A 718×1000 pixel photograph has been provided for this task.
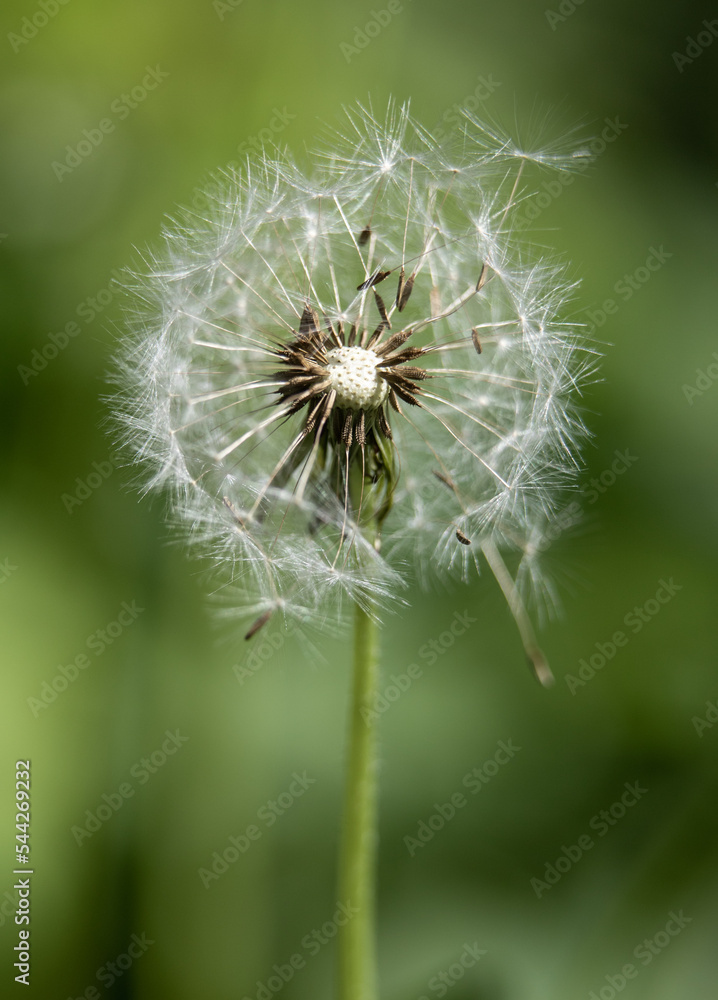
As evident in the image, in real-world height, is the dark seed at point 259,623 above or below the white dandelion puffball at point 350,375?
below

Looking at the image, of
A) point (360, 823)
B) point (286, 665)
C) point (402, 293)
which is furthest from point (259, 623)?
point (286, 665)

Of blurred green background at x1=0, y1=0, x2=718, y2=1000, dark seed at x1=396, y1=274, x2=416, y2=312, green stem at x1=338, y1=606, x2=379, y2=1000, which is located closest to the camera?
green stem at x1=338, y1=606, x2=379, y2=1000

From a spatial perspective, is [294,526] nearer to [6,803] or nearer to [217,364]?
[217,364]

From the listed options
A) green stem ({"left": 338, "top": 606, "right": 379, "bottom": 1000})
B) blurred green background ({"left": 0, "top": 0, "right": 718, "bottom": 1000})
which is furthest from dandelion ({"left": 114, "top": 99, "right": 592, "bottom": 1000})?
blurred green background ({"left": 0, "top": 0, "right": 718, "bottom": 1000})

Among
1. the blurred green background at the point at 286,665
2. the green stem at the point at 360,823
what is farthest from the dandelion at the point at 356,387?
the blurred green background at the point at 286,665

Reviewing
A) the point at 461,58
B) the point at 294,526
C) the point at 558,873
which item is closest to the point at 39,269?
the point at 294,526

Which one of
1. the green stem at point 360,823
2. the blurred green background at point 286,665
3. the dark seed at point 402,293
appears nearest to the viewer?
the green stem at point 360,823

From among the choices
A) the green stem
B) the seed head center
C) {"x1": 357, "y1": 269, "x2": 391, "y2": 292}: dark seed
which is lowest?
the green stem

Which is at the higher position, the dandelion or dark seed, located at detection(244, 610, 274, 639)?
the dandelion

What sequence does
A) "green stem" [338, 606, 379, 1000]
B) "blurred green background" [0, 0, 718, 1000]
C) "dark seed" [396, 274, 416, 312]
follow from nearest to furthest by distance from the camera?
1. "green stem" [338, 606, 379, 1000]
2. "dark seed" [396, 274, 416, 312]
3. "blurred green background" [0, 0, 718, 1000]

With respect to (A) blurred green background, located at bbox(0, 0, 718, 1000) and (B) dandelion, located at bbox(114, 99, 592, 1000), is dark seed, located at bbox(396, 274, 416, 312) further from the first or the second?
(A) blurred green background, located at bbox(0, 0, 718, 1000)

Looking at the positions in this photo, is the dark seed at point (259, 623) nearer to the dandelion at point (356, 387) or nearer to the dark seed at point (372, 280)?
the dandelion at point (356, 387)
